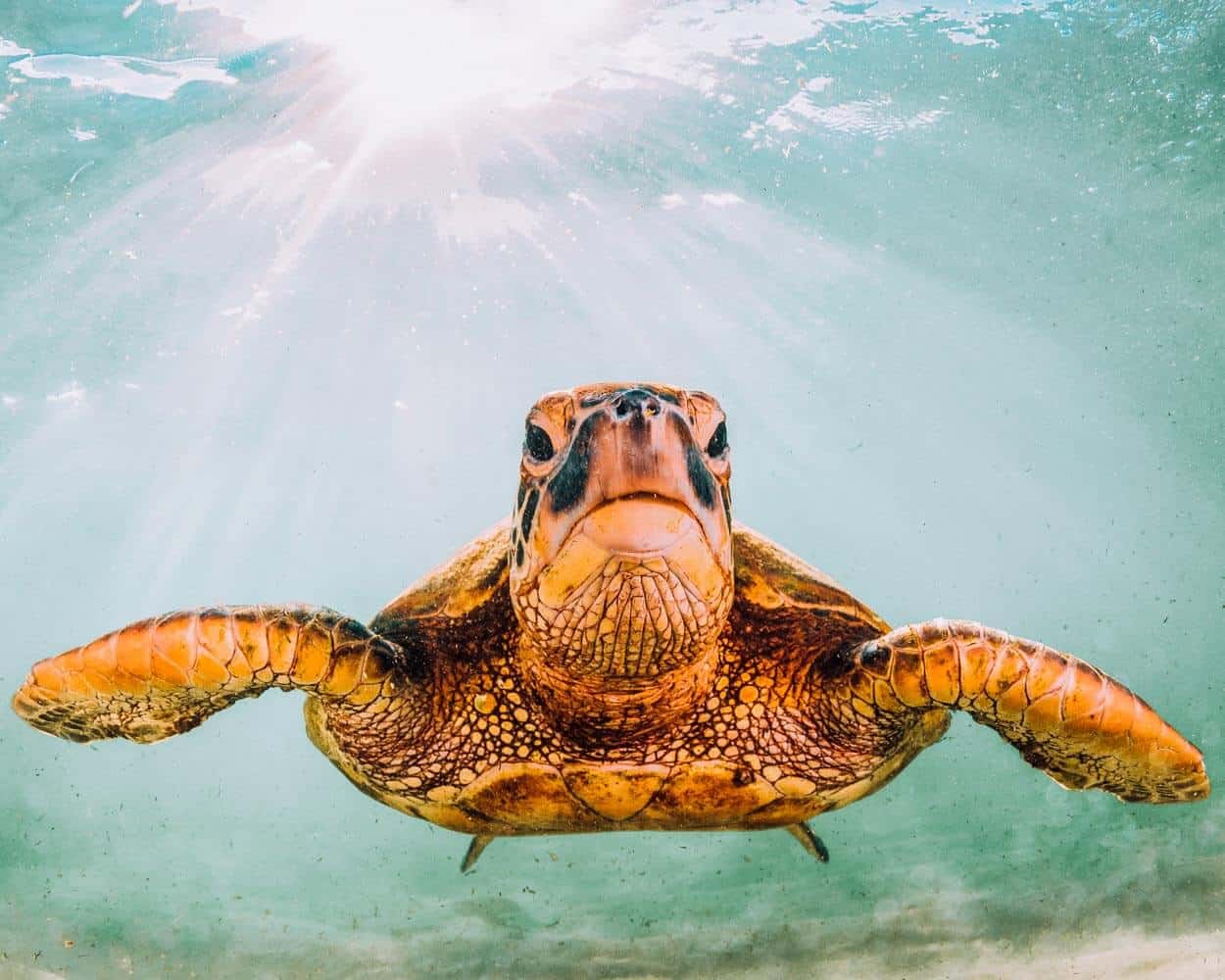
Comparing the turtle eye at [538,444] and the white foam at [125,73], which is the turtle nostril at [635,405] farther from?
the white foam at [125,73]

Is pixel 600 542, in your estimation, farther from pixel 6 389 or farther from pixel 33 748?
pixel 33 748

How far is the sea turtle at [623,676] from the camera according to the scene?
203 cm

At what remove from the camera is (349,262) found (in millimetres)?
15484

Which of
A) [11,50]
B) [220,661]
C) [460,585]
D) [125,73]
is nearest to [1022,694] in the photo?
[460,585]

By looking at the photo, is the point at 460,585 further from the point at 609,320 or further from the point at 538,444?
the point at 609,320

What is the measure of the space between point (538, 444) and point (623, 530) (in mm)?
512

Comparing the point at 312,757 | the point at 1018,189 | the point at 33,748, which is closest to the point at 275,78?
the point at 1018,189

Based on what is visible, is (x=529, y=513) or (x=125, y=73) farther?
(x=125, y=73)

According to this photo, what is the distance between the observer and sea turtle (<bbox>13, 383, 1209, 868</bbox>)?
6.66ft

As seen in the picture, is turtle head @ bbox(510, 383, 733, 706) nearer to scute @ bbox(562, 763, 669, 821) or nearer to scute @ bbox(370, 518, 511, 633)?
scute @ bbox(562, 763, 669, 821)

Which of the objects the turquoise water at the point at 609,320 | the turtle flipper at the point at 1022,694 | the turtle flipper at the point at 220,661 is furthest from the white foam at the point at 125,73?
the turtle flipper at the point at 1022,694

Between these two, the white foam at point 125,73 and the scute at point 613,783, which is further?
the white foam at point 125,73

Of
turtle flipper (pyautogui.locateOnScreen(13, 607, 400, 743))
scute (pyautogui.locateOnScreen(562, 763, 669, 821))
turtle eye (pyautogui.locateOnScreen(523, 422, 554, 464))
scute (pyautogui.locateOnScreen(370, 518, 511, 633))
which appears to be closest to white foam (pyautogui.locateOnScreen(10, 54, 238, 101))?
scute (pyautogui.locateOnScreen(370, 518, 511, 633))

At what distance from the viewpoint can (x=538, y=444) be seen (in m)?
2.29
